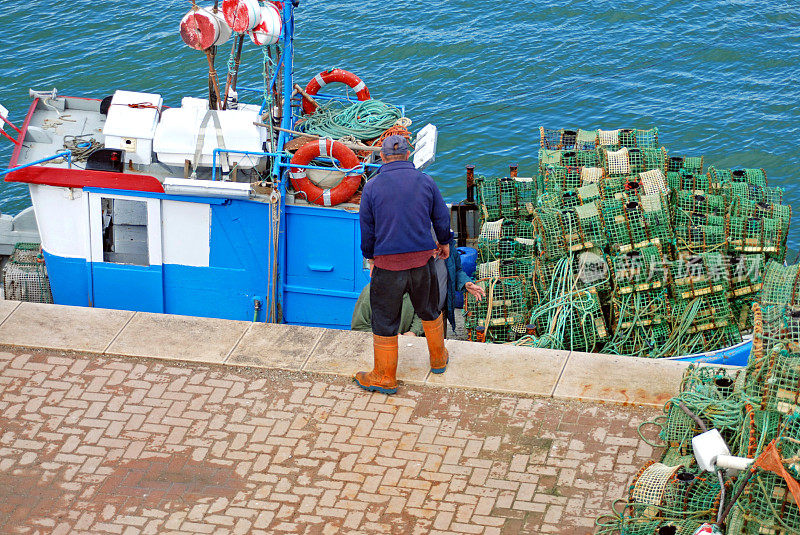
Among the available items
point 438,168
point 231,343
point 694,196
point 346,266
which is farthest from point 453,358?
point 438,168

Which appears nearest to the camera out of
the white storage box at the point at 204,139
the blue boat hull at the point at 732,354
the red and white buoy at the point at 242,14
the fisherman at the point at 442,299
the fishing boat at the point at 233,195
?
the fisherman at the point at 442,299

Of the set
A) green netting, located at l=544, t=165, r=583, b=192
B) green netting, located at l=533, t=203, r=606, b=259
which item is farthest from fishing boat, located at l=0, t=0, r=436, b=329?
green netting, located at l=533, t=203, r=606, b=259

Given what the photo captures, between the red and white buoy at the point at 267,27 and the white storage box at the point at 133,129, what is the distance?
1429 mm

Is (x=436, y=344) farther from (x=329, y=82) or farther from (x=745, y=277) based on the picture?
(x=329, y=82)

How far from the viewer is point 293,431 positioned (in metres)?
6.50

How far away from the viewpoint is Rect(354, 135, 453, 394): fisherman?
6320mm

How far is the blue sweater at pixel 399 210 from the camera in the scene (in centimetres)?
630

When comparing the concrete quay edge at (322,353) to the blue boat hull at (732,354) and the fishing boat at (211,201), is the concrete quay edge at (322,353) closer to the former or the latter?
the blue boat hull at (732,354)

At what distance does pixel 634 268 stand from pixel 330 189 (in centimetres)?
311

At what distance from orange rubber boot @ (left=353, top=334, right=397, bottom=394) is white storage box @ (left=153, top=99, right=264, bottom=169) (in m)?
3.77

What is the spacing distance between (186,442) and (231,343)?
120cm

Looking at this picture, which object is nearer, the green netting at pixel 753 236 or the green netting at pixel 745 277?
the green netting at pixel 745 277

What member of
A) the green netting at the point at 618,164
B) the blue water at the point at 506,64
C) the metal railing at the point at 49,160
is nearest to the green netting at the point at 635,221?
the green netting at the point at 618,164

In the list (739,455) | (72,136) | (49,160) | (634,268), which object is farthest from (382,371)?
(72,136)
